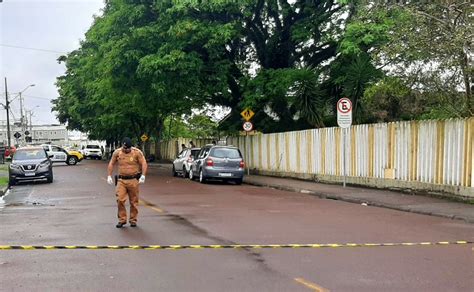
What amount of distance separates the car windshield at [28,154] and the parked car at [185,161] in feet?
21.1

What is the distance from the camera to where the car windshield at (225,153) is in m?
23.3

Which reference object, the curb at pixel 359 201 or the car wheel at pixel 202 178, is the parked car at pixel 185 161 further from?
the curb at pixel 359 201

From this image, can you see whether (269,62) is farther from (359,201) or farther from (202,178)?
(359,201)

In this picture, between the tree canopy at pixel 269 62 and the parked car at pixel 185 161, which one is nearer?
the tree canopy at pixel 269 62

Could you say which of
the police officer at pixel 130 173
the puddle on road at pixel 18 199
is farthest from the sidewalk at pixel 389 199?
the puddle on road at pixel 18 199

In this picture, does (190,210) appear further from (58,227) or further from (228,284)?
(228,284)

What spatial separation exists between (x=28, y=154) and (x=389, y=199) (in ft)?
53.6

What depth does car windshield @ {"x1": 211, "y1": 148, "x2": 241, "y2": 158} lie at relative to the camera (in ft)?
76.5

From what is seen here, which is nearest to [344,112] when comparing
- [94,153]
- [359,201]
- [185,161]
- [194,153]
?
[359,201]

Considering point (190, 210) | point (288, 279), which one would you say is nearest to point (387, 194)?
point (190, 210)

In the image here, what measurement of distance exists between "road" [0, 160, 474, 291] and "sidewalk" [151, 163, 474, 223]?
18.4 inches

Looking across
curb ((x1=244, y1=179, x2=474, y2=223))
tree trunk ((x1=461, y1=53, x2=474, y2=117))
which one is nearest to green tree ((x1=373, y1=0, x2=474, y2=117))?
tree trunk ((x1=461, y1=53, x2=474, y2=117))

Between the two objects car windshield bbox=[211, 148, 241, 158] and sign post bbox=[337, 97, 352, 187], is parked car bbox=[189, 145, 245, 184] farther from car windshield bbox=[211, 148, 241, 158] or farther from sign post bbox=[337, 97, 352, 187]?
sign post bbox=[337, 97, 352, 187]

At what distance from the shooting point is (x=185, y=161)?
27.2 meters
